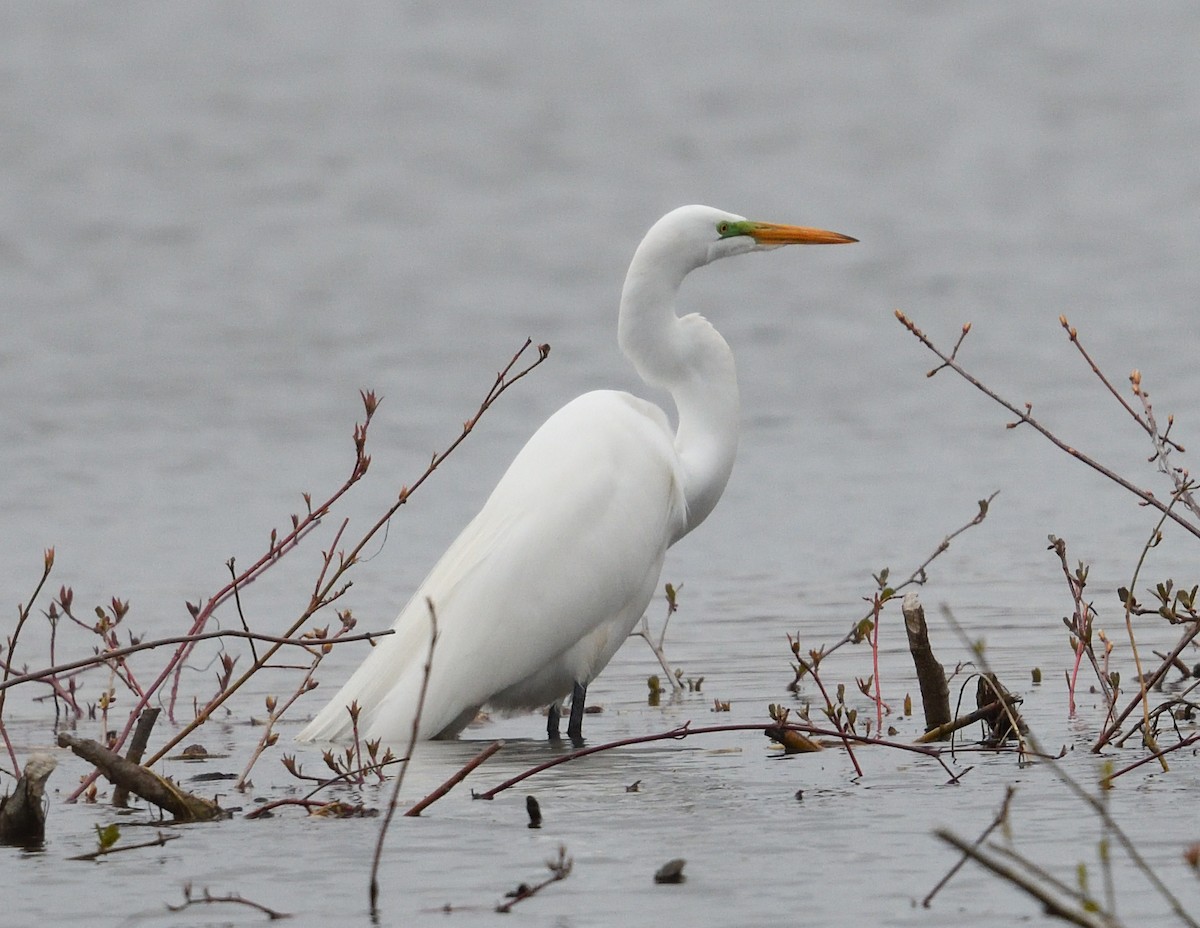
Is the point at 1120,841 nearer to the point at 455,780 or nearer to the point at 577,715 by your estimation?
the point at 455,780

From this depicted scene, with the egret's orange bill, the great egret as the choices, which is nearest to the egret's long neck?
the great egret

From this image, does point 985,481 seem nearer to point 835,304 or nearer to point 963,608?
point 963,608

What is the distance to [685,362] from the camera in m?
6.71

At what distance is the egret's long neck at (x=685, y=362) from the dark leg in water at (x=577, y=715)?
78cm

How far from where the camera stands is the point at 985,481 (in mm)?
11969

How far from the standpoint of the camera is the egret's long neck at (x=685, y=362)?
21.9 ft

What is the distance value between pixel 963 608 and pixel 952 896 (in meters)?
4.77

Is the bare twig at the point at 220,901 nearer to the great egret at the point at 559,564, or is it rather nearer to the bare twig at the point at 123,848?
the bare twig at the point at 123,848

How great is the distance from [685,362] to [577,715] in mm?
1371

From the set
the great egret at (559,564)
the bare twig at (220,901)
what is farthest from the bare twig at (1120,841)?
the great egret at (559,564)

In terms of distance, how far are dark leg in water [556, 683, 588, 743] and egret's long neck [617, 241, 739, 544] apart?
782mm

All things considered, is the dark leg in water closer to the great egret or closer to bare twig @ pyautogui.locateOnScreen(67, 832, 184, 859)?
the great egret

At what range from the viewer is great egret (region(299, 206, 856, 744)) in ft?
19.1

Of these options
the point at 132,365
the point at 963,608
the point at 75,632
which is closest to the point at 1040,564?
the point at 963,608
